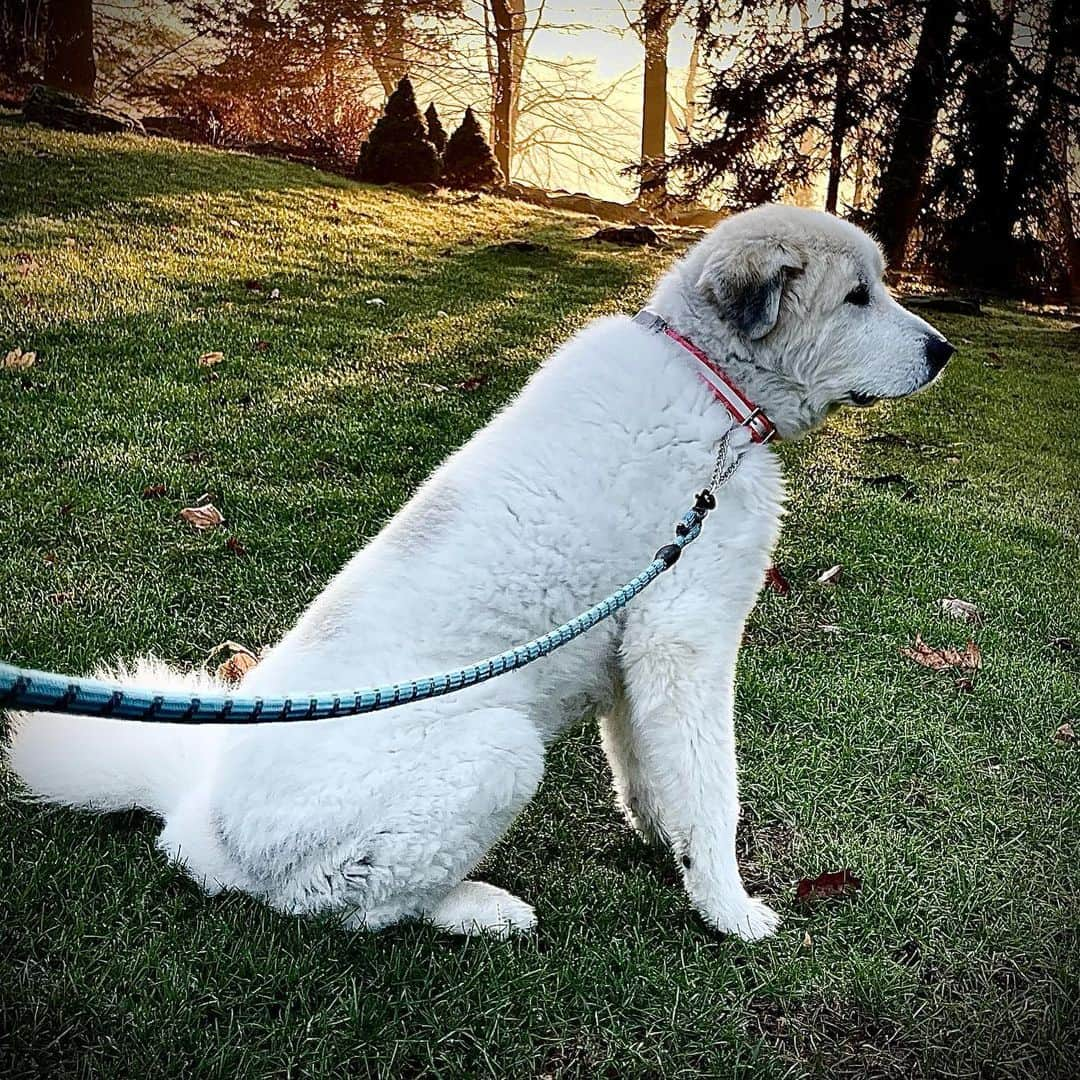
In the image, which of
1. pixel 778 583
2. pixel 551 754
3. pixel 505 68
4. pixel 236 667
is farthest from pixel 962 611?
pixel 505 68

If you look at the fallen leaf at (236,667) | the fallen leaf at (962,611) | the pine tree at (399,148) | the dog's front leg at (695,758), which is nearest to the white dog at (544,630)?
the dog's front leg at (695,758)

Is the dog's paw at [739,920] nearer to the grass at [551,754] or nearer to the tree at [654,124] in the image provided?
the grass at [551,754]

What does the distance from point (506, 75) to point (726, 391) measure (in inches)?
507

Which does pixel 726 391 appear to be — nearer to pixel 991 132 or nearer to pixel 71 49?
pixel 991 132

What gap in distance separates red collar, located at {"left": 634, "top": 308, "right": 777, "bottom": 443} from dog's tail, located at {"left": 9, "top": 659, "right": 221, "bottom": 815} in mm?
1680

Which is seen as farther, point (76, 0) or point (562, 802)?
point (76, 0)

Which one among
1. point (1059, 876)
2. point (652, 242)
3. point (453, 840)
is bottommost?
point (1059, 876)

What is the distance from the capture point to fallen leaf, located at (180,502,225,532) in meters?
4.91

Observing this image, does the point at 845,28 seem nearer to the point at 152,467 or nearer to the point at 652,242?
the point at 652,242

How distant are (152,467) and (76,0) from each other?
721 centimetres

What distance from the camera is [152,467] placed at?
5.43 m

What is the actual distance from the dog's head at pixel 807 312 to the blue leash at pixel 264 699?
540 millimetres

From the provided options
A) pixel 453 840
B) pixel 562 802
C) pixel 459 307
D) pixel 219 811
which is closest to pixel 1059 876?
pixel 562 802

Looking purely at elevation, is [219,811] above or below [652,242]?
below
